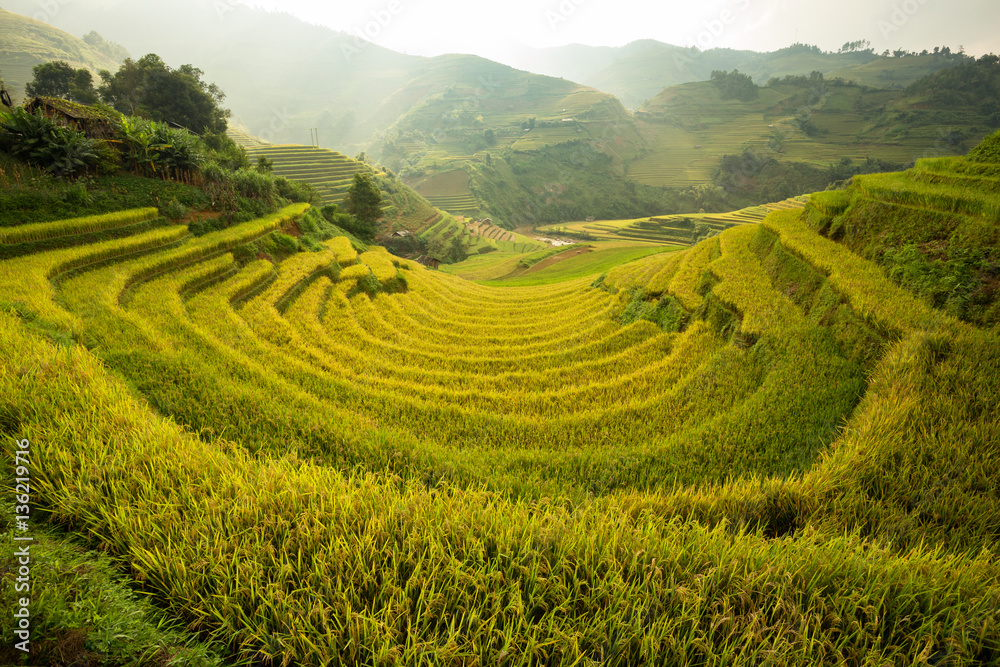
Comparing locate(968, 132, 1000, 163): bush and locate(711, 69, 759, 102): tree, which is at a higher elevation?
locate(711, 69, 759, 102): tree

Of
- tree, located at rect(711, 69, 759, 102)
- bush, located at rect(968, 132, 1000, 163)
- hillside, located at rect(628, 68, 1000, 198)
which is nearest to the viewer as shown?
bush, located at rect(968, 132, 1000, 163)

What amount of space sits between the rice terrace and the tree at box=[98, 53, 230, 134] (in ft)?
90.0

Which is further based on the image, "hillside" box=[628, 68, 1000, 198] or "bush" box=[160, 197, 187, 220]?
"hillside" box=[628, 68, 1000, 198]

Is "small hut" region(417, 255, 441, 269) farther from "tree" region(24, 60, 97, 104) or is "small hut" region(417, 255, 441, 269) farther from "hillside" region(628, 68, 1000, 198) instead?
"hillside" region(628, 68, 1000, 198)

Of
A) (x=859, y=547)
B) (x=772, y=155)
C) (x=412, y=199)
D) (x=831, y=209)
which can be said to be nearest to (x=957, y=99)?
(x=772, y=155)

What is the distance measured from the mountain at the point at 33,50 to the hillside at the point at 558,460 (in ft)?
378

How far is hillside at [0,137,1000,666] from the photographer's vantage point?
1603 millimetres

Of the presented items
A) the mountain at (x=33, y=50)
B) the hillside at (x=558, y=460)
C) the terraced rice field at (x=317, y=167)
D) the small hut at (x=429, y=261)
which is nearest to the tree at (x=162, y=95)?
the terraced rice field at (x=317, y=167)

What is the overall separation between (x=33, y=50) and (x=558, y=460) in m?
153

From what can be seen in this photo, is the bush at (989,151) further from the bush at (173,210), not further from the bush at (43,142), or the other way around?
the bush at (43,142)

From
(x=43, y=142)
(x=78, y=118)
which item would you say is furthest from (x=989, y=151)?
(x=78, y=118)

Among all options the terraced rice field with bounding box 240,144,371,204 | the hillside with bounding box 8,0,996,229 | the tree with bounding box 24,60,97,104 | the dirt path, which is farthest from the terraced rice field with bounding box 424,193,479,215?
the tree with bounding box 24,60,97,104

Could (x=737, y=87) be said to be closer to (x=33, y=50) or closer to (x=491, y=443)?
(x=491, y=443)

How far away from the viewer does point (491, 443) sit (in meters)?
4.04
